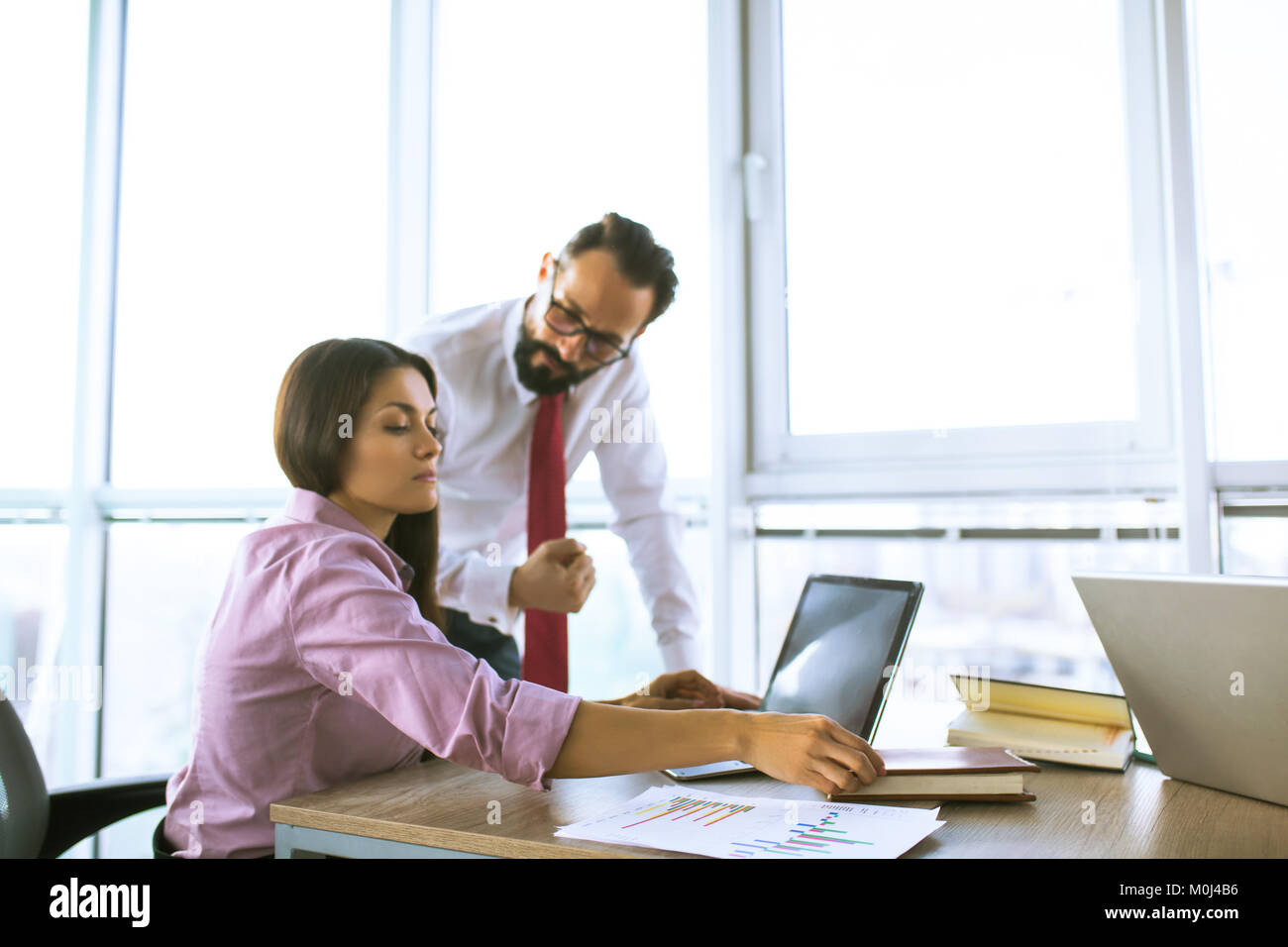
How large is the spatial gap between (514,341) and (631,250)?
306 millimetres

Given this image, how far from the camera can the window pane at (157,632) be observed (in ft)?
9.24

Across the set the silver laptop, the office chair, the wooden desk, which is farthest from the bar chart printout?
the office chair

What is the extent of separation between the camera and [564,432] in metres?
1.95

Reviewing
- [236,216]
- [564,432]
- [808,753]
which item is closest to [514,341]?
[564,432]

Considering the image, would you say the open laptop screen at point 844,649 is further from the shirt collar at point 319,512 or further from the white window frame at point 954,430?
the white window frame at point 954,430

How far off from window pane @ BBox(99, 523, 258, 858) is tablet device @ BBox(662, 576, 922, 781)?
1.98 meters

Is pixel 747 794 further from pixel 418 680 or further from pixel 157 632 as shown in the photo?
pixel 157 632

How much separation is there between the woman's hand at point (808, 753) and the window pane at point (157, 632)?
224 centimetres

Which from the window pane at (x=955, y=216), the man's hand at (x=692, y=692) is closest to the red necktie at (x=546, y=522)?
the man's hand at (x=692, y=692)

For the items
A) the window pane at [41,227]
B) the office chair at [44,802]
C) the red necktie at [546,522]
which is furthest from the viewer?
the window pane at [41,227]

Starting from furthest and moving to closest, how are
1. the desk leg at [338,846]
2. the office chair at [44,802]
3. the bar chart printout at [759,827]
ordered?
the office chair at [44,802] → the desk leg at [338,846] → the bar chart printout at [759,827]

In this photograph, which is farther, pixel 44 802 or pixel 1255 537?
pixel 1255 537

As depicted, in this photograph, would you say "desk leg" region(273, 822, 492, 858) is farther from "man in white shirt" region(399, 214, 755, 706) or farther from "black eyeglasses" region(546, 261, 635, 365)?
"black eyeglasses" region(546, 261, 635, 365)

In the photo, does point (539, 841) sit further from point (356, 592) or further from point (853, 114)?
point (853, 114)
